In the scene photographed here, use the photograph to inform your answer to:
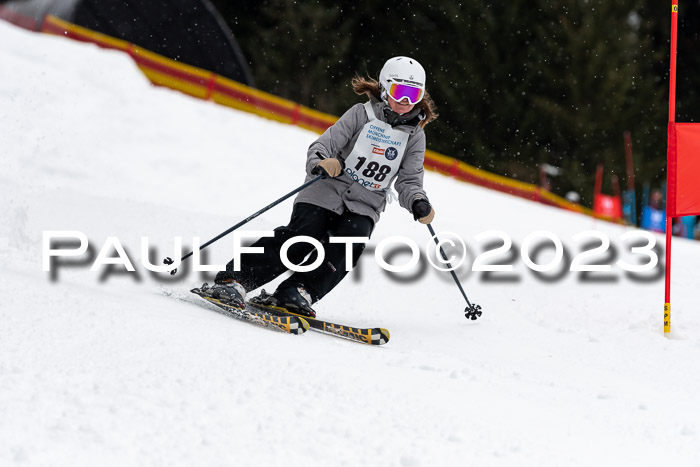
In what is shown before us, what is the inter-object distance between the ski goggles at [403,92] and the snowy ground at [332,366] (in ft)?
4.54

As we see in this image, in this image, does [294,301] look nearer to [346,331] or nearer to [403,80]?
[346,331]

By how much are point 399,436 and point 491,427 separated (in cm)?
38

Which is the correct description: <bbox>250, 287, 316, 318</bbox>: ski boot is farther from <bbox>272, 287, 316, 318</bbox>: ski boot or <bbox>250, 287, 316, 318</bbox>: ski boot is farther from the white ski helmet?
the white ski helmet

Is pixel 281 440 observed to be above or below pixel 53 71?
below

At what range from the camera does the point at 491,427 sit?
116 inches

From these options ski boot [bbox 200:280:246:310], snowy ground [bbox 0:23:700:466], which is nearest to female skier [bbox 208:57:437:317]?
ski boot [bbox 200:280:246:310]

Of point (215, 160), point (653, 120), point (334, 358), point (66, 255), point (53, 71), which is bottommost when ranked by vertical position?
point (334, 358)

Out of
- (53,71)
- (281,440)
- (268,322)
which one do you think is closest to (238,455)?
(281,440)

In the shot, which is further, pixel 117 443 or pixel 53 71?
pixel 53 71

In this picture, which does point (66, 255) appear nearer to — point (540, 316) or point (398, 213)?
point (540, 316)

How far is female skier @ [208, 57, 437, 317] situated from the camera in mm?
4973

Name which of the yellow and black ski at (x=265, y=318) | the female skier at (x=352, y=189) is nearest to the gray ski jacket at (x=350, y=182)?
the female skier at (x=352, y=189)

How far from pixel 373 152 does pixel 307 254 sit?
0.71m

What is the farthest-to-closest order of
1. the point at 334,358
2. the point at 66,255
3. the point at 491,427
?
the point at 66,255 < the point at 334,358 < the point at 491,427
